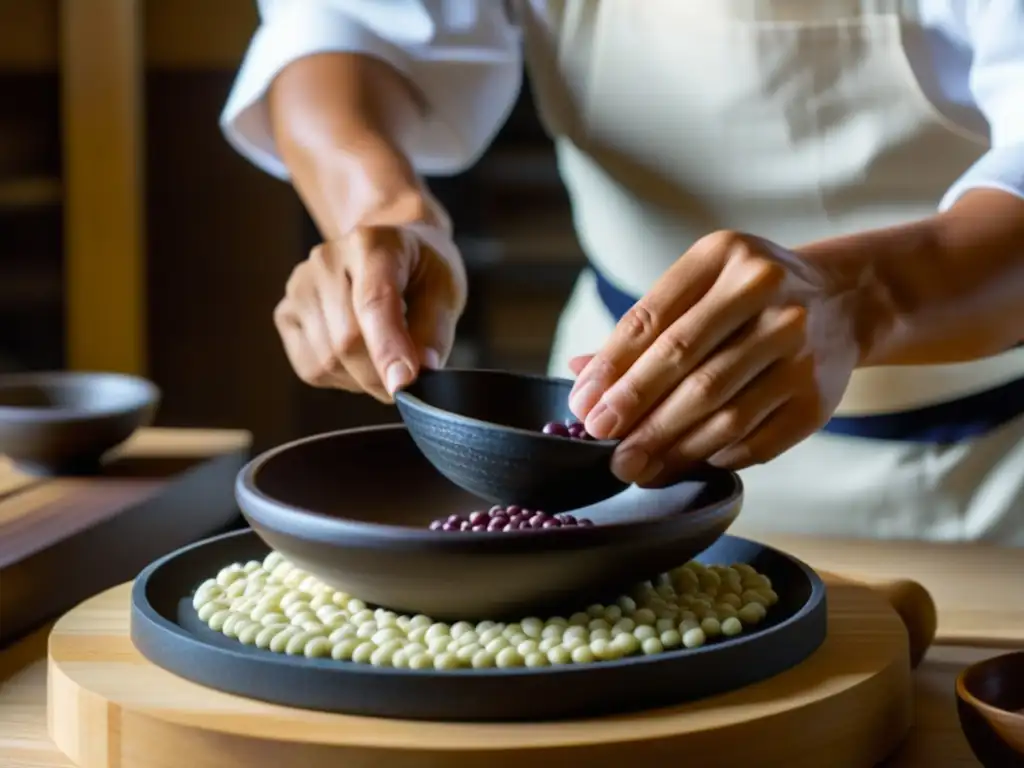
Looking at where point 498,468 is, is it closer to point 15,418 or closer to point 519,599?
point 519,599

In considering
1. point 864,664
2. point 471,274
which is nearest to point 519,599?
point 864,664

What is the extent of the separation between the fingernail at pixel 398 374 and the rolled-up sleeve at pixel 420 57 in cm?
58

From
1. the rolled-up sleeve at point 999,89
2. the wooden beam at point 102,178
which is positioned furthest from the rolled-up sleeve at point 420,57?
the wooden beam at point 102,178

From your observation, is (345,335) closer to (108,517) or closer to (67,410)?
(108,517)

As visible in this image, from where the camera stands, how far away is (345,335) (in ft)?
3.51

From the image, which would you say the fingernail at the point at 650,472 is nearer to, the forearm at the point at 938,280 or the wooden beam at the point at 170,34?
the forearm at the point at 938,280

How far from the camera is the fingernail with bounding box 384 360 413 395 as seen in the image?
3.31ft

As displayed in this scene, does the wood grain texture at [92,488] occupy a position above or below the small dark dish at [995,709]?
below

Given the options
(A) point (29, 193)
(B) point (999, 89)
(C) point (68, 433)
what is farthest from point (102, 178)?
(B) point (999, 89)

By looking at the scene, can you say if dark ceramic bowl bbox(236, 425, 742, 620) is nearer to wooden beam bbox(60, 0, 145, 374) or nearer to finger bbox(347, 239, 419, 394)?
finger bbox(347, 239, 419, 394)

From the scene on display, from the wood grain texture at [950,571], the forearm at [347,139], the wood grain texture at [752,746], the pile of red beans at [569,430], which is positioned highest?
the forearm at [347,139]

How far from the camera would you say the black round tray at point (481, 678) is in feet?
Answer: 2.45

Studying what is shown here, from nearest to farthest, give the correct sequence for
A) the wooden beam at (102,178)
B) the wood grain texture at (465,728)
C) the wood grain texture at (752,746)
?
the wood grain texture at (465,728) → the wood grain texture at (752,746) → the wooden beam at (102,178)

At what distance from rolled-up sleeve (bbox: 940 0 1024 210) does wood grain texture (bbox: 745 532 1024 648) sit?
1.05ft
